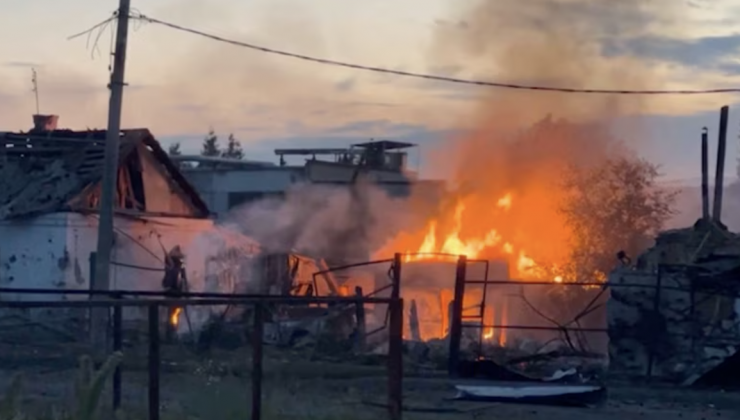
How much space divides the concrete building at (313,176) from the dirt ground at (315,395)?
2973 cm

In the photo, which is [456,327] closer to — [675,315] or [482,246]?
[675,315]

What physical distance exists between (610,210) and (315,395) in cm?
3781

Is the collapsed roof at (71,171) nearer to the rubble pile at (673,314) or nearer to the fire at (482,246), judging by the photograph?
the fire at (482,246)

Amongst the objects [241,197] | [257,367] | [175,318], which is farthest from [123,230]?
[241,197]

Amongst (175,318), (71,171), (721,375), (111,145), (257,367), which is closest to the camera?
(257,367)

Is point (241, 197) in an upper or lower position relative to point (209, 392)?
upper

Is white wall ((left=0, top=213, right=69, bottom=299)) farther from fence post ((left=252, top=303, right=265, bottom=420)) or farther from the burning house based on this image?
fence post ((left=252, top=303, right=265, bottom=420))

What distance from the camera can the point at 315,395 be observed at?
60.0 feet

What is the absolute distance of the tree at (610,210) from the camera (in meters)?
53.2

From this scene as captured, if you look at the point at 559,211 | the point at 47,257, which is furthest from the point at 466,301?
the point at 47,257

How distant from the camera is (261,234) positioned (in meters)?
44.0

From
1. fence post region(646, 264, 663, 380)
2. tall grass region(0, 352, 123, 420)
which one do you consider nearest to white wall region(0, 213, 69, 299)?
fence post region(646, 264, 663, 380)

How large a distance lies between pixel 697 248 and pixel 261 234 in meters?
20.3

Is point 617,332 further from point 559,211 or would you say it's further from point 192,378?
point 559,211
